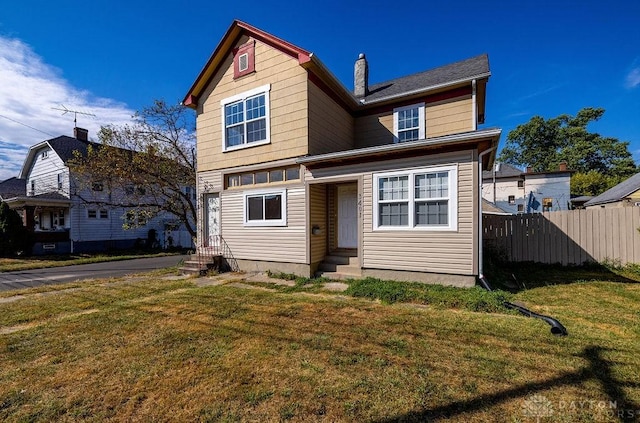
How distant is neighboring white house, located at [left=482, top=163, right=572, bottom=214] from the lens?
2806 cm

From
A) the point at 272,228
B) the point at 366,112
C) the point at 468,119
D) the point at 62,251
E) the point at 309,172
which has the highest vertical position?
the point at 366,112

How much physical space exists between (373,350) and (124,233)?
76.5ft

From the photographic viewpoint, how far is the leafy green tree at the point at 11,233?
15641 mm

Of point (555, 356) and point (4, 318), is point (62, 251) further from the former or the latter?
point (555, 356)

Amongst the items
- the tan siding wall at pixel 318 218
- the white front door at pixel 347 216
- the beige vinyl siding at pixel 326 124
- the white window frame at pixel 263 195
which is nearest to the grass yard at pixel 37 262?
the white window frame at pixel 263 195

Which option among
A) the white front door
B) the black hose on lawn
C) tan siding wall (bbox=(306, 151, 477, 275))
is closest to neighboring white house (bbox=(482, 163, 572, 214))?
the white front door

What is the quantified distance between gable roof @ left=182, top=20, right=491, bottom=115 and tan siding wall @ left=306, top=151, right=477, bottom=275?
330 centimetres

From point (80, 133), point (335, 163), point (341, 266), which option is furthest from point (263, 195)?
point (80, 133)

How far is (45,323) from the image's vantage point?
513cm

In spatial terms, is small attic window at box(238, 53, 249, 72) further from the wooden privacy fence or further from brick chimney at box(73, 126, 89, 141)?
brick chimney at box(73, 126, 89, 141)

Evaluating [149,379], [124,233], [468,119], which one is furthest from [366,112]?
[124,233]

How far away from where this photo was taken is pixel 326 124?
9.35 m

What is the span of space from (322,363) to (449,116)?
8.86 meters

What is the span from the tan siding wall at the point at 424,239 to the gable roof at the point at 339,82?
330 centimetres
